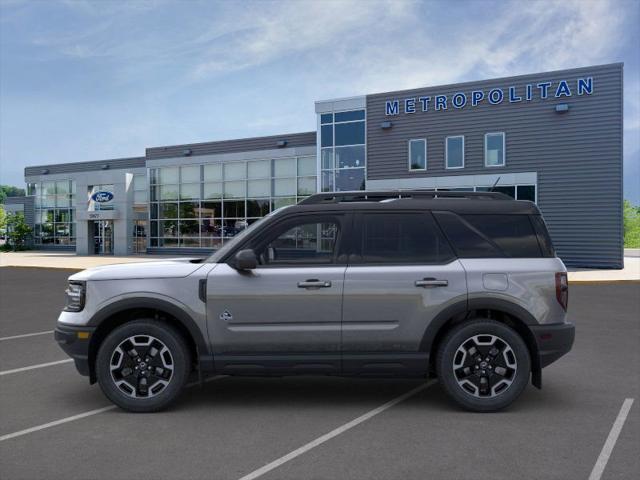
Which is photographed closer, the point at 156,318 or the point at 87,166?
the point at 156,318

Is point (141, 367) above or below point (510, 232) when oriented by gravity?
below

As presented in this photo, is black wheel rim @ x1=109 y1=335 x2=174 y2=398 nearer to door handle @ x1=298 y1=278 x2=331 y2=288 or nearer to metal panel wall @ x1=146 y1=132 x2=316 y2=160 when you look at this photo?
door handle @ x1=298 y1=278 x2=331 y2=288

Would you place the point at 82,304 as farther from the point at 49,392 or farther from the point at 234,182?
the point at 234,182

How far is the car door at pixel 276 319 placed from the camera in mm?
5109

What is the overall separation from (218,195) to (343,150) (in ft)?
35.1

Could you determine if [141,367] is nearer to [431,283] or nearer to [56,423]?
[56,423]

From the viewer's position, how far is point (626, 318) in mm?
10953

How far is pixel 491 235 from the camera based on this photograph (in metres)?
5.35

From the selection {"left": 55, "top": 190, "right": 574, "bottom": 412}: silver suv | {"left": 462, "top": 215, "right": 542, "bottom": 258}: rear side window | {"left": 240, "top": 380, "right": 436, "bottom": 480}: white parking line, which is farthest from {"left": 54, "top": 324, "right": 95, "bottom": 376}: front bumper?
{"left": 462, "top": 215, "right": 542, "bottom": 258}: rear side window

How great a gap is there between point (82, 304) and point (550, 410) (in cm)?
422

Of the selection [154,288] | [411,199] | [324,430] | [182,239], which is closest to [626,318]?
[411,199]

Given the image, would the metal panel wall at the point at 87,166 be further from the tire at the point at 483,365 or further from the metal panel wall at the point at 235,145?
the tire at the point at 483,365

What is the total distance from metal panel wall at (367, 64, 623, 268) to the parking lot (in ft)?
62.9

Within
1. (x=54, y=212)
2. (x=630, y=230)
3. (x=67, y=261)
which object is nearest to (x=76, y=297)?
(x=67, y=261)
